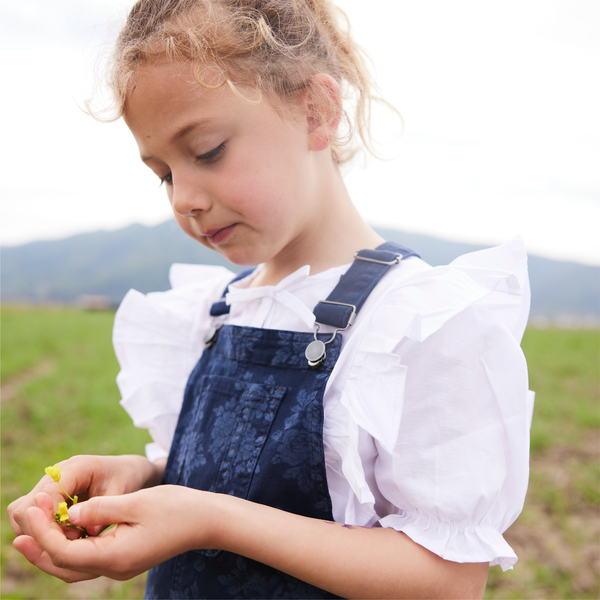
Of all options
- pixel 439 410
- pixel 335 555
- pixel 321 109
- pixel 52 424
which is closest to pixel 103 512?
pixel 335 555

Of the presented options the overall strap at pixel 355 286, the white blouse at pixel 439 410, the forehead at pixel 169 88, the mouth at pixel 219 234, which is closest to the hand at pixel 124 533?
the white blouse at pixel 439 410

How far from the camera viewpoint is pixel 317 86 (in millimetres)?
1223

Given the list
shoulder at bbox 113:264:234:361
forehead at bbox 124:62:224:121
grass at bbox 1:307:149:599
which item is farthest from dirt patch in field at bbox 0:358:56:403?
forehead at bbox 124:62:224:121

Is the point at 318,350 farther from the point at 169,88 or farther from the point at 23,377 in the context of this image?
the point at 23,377

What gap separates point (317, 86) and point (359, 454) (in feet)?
2.98

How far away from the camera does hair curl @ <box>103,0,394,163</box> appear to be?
109 centimetres

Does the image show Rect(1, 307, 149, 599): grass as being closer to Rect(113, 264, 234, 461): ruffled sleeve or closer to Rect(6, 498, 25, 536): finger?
Rect(113, 264, 234, 461): ruffled sleeve

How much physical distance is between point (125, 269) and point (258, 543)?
8234 centimetres

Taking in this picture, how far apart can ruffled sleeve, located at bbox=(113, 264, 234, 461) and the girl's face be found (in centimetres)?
44

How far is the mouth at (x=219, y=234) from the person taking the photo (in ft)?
3.85

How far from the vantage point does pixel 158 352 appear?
60.0 inches

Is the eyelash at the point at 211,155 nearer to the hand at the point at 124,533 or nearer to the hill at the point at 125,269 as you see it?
the hand at the point at 124,533

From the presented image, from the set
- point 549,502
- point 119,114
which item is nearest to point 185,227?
point 119,114

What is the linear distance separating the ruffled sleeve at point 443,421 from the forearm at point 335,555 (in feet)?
0.17
